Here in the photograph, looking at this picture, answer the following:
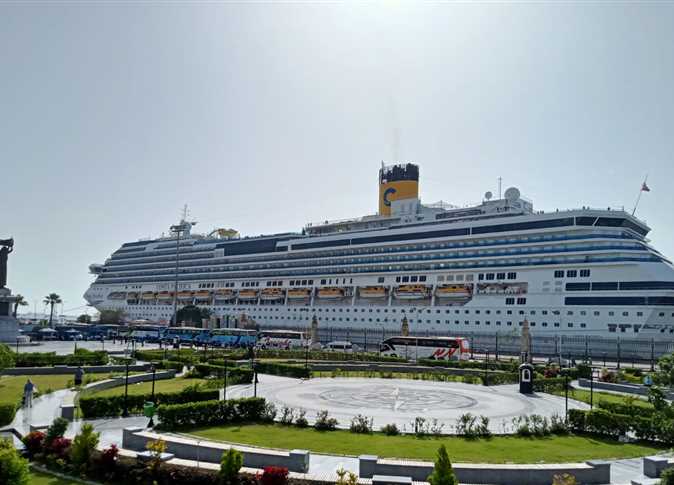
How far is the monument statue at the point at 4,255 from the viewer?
4662 cm

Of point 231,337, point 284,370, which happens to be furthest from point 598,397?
point 231,337

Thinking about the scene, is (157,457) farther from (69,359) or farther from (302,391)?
(69,359)

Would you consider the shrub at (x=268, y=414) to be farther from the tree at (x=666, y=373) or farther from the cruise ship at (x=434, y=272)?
the cruise ship at (x=434, y=272)

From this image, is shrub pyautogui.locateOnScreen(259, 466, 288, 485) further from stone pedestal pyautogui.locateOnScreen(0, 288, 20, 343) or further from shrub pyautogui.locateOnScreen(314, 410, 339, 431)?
stone pedestal pyautogui.locateOnScreen(0, 288, 20, 343)

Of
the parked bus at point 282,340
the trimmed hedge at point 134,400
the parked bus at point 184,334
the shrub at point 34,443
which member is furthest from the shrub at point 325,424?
the parked bus at point 184,334

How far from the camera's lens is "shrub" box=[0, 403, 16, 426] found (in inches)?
680

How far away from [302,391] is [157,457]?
14636mm

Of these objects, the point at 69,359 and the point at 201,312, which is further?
the point at 201,312

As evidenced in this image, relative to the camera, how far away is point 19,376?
2972 cm

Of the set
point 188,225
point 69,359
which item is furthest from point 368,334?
point 188,225

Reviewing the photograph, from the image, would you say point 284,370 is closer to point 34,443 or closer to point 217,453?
point 34,443

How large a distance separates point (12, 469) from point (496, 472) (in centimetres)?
970

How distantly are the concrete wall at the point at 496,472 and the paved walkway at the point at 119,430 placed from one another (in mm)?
638

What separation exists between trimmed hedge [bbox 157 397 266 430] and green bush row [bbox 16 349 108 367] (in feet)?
64.1
